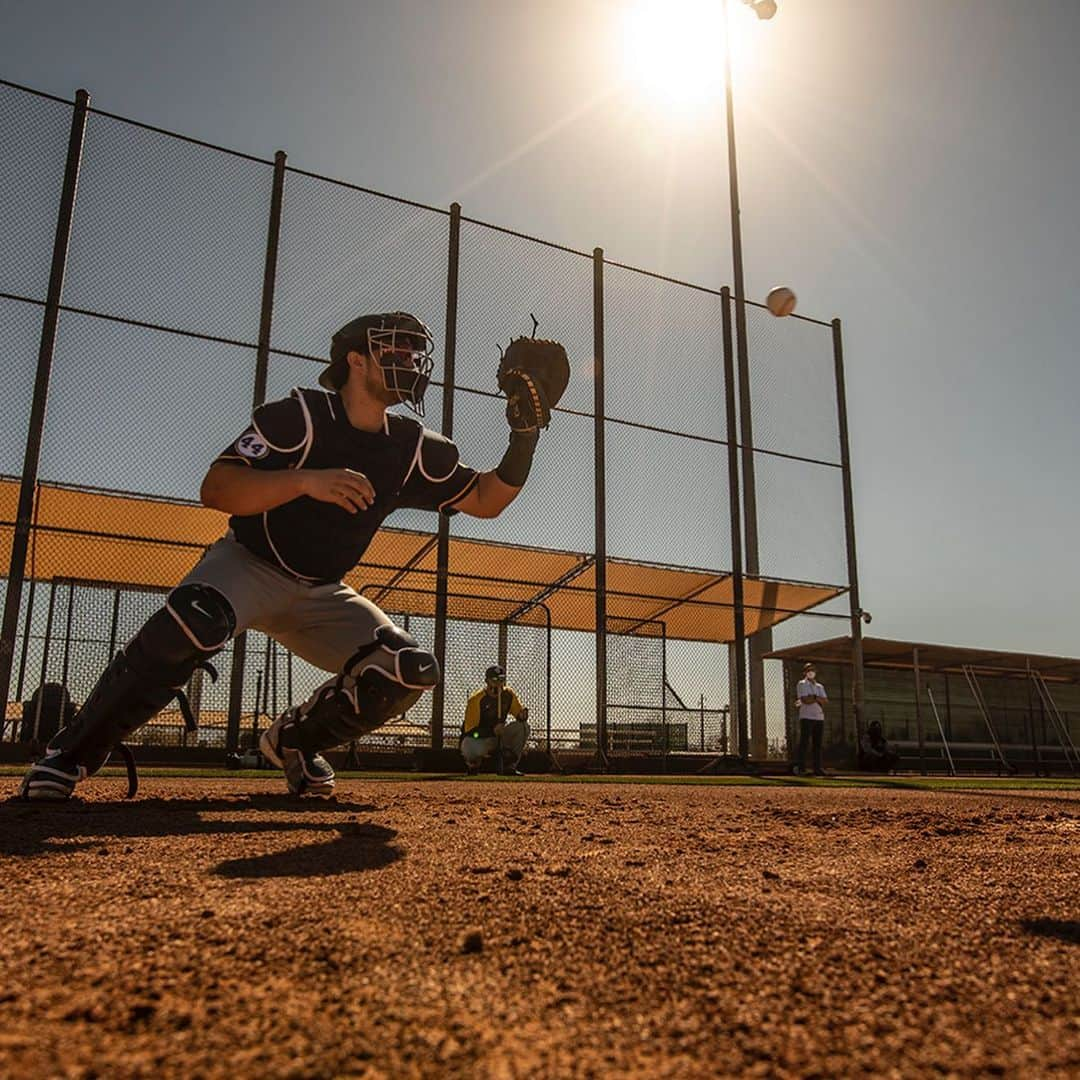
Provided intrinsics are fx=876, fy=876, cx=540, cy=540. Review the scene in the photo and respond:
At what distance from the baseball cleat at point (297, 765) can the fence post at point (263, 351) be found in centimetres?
405

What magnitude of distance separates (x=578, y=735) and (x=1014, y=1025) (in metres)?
9.56

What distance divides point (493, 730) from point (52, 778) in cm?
584

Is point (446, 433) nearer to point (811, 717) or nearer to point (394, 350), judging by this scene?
point (811, 717)

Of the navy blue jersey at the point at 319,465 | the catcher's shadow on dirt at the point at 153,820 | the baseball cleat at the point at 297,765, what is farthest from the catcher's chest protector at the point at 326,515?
the catcher's shadow on dirt at the point at 153,820

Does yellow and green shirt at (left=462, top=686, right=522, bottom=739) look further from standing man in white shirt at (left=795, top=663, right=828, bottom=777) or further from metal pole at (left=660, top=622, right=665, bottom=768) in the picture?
standing man in white shirt at (left=795, top=663, right=828, bottom=777)

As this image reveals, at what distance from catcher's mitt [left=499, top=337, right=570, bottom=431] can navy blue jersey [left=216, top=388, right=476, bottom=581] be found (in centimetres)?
44

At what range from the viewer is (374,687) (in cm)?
336

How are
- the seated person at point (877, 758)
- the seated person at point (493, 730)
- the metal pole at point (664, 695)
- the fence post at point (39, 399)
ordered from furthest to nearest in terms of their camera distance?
the seated person at point (877, 758) → the metal pole at point (664, 695) → the seated person at point (493, 730) → the fence post at point (39, 399)

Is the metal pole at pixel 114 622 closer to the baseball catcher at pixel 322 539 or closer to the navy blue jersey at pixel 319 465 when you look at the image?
the baseball catcher at pixel 322 539

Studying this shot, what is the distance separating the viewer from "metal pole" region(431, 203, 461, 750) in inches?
358

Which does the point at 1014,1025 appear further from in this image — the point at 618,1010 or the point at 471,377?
the point at 471,377

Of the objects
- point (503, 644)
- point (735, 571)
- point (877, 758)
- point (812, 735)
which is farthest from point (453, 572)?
point (877, 758)

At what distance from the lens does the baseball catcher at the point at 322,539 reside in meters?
3.16

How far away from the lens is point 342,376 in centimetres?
374
